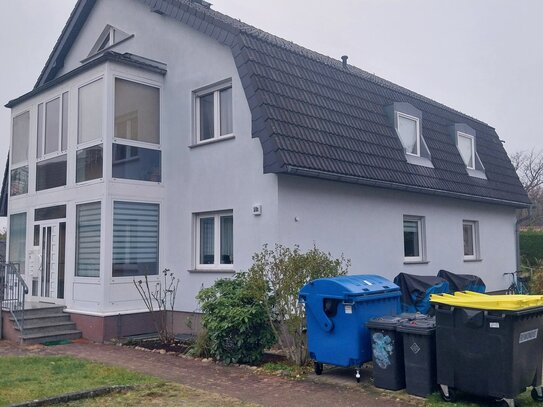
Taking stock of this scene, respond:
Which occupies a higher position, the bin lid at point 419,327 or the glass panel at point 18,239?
the glass panel at point 18,239

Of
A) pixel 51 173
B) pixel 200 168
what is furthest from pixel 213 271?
pixel 51 173

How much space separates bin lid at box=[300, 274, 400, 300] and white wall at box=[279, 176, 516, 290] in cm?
246

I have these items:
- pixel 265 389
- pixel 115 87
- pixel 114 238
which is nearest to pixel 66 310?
pixel 114 238

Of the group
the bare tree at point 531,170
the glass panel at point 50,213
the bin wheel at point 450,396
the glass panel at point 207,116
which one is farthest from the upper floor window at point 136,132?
the bare tree at point 531,170

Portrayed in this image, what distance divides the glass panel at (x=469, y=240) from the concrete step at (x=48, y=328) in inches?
452

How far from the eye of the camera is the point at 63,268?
1367 cm

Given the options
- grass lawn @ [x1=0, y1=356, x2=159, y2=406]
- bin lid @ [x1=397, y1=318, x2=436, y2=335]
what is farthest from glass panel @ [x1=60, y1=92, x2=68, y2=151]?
bin lid @ [x1=397, y1=318, x2=436, y2=335]

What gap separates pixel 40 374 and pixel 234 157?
559cm

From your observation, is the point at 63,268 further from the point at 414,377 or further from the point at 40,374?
the point at 414,377

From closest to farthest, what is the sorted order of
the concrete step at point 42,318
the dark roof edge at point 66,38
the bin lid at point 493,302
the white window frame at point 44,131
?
the bin lid at point 493,302 → the concrete step at point 42,318 → the white window frame at point 44,131 → the dark roof edge at point 66,38

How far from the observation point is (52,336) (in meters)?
12.2

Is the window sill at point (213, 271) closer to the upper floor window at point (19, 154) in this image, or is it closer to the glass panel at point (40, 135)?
the glass panel at point (40, 135)

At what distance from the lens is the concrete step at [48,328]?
12.1 metres

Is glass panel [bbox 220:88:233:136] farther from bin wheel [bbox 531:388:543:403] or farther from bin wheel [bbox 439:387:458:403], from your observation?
bin wheel [bbox 531:388:543:403]
